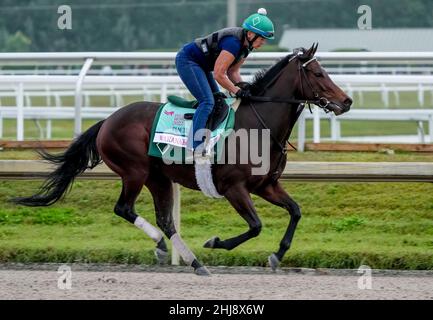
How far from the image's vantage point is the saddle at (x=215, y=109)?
28.9 ft

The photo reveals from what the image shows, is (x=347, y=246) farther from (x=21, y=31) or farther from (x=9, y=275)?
(x=21, y=31)

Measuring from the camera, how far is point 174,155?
29.4 ft

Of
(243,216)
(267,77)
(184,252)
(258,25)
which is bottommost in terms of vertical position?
(184,252)

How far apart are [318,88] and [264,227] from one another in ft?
6.71

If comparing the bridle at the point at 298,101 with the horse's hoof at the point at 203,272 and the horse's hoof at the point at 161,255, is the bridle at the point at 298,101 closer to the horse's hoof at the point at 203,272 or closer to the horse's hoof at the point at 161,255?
the horse's hoof at the point at 203,272

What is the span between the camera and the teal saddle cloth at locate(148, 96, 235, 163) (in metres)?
8.89

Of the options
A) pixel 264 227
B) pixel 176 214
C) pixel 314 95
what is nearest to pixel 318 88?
pixel 314 95

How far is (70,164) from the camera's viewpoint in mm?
9516

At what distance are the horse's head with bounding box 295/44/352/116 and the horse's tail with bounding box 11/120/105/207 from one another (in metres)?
1.73

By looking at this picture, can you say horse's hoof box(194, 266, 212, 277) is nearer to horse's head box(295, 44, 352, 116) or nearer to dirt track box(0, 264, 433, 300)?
dirt track box(0, 264, 433, 300)

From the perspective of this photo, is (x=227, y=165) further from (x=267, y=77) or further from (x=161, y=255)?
(x=161, y=255)

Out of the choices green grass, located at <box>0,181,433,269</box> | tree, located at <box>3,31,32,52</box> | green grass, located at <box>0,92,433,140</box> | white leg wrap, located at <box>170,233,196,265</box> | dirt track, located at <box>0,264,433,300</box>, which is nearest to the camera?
dirt track, located at <box>0,264,433,300</box>

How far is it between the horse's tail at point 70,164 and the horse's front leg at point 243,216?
1413 millimetres

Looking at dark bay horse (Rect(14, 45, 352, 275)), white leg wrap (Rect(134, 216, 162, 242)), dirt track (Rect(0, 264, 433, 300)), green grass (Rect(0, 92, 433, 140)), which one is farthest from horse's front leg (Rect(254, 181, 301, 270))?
green grass (Rect(0, 92, 433, 140))
